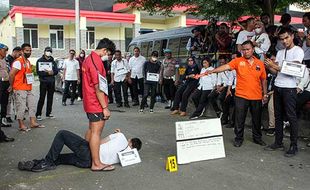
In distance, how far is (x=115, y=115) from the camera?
388 inches

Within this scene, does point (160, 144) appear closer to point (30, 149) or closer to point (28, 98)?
point (30, 149)

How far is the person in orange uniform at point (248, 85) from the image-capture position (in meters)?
6.33

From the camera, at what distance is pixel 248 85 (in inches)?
251

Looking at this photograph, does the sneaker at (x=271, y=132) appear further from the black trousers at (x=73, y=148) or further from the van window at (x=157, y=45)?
the van window at (x=157, y=45)

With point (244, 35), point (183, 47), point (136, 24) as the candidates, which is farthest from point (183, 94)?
point (136, 24)

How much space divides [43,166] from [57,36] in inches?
937

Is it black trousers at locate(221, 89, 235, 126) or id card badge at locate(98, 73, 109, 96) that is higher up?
id card badge at locate(98, 73, 109, 96)

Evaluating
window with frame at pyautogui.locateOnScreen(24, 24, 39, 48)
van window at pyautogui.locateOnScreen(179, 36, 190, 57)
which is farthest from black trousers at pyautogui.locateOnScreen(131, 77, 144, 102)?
window with frame at pyautogui.locateOnScreen(24, 24, 39, 48)

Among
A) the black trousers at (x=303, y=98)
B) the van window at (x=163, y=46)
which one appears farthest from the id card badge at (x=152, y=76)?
the black trousers at (x=303, y=98)

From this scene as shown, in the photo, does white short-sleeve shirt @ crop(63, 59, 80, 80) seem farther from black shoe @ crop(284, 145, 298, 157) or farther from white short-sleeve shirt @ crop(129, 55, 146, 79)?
black shoe @ crop(284, 145, 298, 157)

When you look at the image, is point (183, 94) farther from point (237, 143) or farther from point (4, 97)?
point (4, 97)

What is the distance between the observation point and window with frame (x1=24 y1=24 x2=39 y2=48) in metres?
26.2

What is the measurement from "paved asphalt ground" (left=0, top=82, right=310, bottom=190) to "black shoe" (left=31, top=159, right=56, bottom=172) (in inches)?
2.9

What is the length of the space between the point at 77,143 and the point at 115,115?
4771 millimetres
